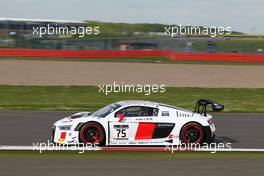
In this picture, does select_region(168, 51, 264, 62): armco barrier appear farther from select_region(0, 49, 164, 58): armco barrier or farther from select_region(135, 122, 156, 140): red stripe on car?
select_region(135, 122, 156, 140): red stripe on car

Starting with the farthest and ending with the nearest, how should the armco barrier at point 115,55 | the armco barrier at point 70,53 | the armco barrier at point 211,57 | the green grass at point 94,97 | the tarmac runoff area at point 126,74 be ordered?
the armco barrier at point 211,57, the armco barrier at point 115,55, the armco barrier at point 70,53, the tarmac runoff area at point 126,74, the green grass at point 94,97

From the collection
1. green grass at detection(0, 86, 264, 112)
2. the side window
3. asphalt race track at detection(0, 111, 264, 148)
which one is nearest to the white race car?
the side window

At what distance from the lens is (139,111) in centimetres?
1323

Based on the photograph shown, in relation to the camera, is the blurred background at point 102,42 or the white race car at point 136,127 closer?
the white race car at point 136,127

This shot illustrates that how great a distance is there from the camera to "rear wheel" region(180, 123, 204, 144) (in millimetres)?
13211

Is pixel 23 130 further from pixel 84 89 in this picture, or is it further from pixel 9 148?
pixel 84 89

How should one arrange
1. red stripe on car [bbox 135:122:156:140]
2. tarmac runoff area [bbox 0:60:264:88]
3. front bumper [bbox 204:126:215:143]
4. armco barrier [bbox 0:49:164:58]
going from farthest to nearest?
armco barrier [bbox 0:49:164:58]
tarmac runoff area [bbox 0:60:264:88]
front bumper [bbox 204:126:215:143]
red stripe on car [bbox 135:122:156:140]

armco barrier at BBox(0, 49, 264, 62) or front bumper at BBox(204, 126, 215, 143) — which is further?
armco barrier at BBox(0, 49, 264, 62)

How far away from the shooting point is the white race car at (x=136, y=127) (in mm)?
12938

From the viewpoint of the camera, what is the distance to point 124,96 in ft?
86.2
